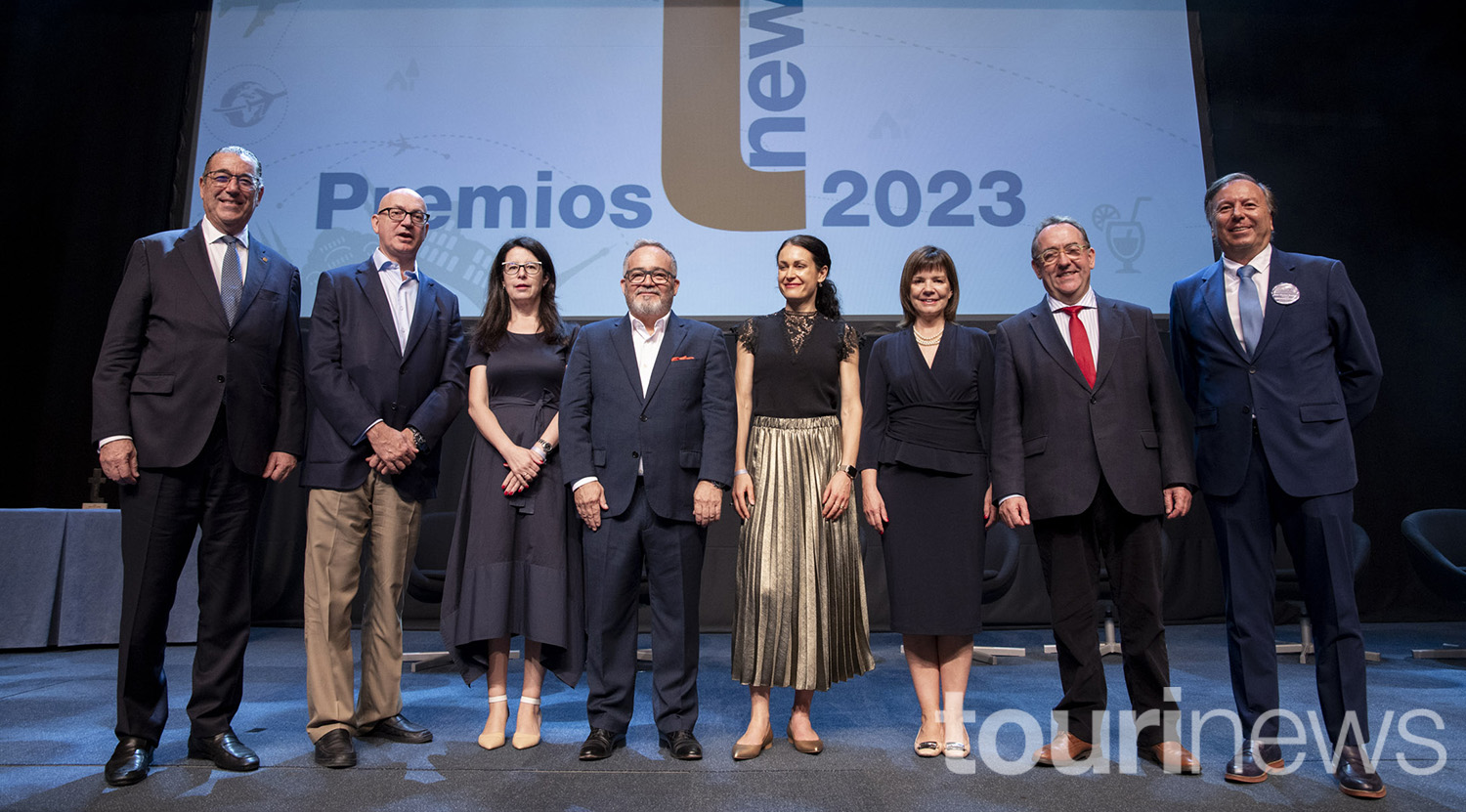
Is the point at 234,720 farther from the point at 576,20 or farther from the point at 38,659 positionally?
the point at 576,20

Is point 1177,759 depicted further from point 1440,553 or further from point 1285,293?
point 1440,553

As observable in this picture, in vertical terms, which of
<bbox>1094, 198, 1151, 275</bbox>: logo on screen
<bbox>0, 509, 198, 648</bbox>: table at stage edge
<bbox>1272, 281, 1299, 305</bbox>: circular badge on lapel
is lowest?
<bbox>0, 509, 198, 648</bbox>: table at stage edge

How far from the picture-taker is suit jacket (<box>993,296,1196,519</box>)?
2.29 m

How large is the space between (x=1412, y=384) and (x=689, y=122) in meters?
4.80

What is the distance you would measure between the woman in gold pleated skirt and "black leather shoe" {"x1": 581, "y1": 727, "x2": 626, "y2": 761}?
37 cm

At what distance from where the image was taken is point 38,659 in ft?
13.2

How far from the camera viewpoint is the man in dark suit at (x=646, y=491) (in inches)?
95.5

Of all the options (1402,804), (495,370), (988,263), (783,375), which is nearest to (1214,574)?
(988,263)

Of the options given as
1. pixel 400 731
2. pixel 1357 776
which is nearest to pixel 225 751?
pixel 400 731

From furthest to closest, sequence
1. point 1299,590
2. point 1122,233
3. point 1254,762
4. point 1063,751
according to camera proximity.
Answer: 1. point 1122,233
2. point 1299,590
3. point 1063,751
4. point 1254,762

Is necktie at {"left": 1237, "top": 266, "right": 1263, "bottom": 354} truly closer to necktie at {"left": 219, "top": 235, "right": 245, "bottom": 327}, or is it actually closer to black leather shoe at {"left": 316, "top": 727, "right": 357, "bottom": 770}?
black leather shoe at {"left": 316, "top": 727, "right": 357, "bottom": 770}

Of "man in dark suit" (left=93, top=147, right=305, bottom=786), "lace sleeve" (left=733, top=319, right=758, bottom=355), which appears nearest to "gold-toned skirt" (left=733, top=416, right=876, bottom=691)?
"lace sleeve" (left=733, top=319, right=758, bottom=355)

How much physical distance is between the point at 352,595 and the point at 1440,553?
501 cm

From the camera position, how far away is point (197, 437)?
225cm
